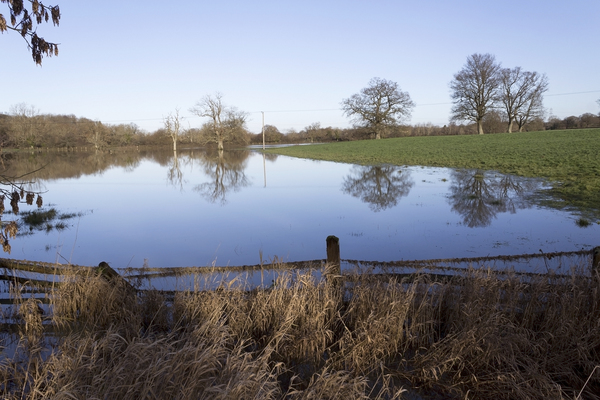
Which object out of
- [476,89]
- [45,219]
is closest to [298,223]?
[45,219]

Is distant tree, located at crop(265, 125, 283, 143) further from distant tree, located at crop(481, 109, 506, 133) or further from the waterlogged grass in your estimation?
the waterlogged grass

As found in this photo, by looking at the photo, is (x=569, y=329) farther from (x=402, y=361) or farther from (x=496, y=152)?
(x=496, y=152)

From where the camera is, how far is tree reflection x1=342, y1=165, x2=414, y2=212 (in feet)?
51.4

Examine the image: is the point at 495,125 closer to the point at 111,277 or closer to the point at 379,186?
the point at 379,186

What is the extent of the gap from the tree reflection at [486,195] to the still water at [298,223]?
0.03 m

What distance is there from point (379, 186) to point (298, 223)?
28.5 feet

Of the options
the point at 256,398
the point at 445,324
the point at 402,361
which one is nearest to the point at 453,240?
the point at 445,324

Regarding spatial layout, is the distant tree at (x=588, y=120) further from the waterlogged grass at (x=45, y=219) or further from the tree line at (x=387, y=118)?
the waterlogged grass at (x=45, y=219)

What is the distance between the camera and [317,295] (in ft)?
17.1

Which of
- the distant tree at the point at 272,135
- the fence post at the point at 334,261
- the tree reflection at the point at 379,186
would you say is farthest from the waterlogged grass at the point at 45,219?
the distant tree at the point at 272,135

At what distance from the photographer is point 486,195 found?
51.4 ft

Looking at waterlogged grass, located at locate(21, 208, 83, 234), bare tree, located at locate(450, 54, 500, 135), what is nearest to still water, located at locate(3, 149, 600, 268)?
waterlogged grass, located at locate(21, 208, 83, 234)

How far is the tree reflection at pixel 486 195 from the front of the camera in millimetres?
12569

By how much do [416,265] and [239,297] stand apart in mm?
2736
